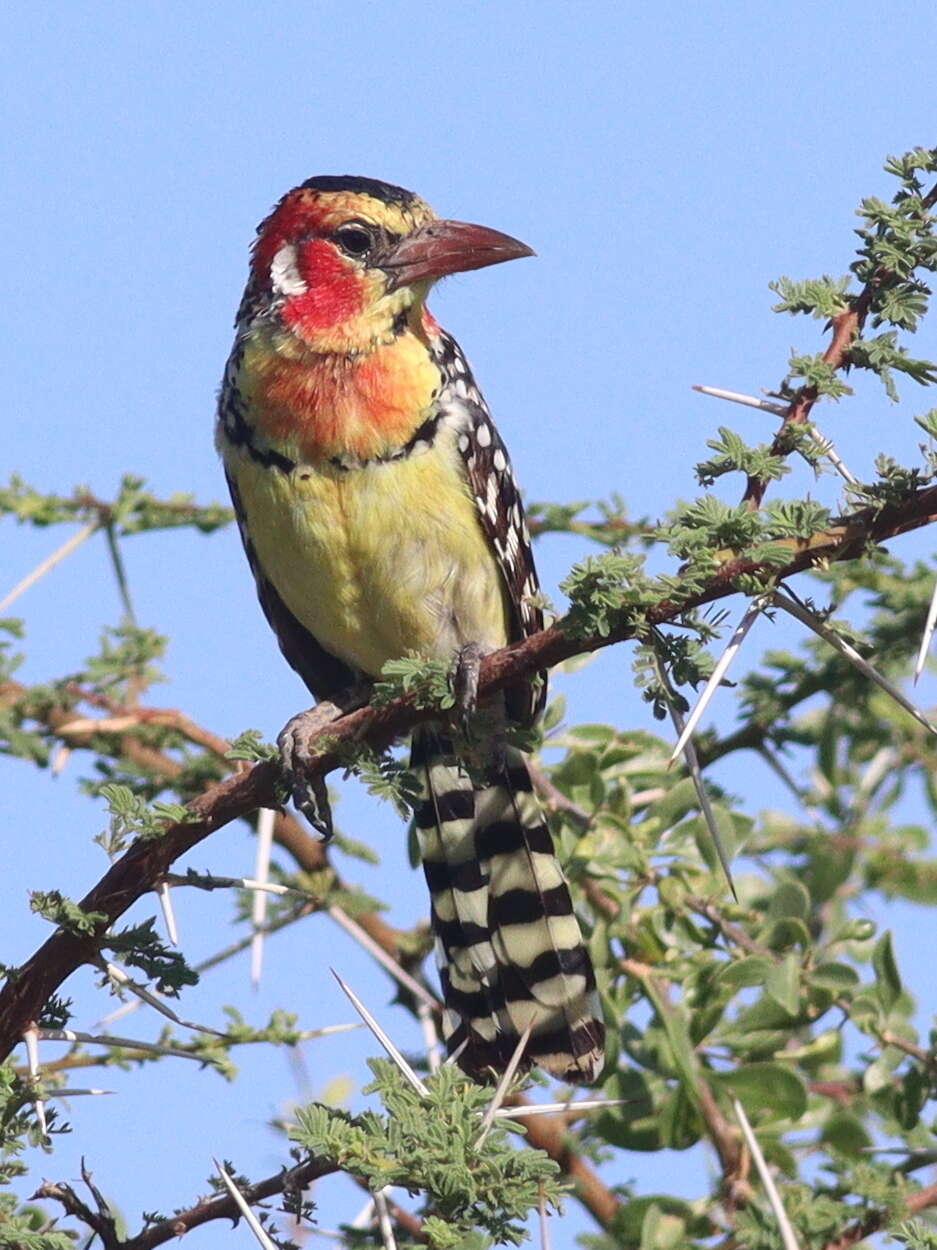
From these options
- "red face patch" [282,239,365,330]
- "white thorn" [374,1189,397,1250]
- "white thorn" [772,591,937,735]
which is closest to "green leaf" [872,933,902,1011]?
"white thorn" [772,591,937,735]

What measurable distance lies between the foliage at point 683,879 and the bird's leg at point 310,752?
9 cm

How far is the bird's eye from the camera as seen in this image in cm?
550

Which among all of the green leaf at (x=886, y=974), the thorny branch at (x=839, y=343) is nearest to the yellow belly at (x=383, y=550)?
the green leaf at (x=886, y=974)

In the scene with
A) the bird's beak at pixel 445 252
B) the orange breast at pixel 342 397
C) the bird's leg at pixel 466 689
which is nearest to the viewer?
the bird's leg at pixel 466 689

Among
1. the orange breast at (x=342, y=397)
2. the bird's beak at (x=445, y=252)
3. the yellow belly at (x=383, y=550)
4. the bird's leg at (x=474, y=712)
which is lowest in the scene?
the bird's leg at (x=474, y=712)

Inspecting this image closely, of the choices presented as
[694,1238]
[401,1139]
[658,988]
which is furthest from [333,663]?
[401,1139]

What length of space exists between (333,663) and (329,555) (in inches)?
35.8

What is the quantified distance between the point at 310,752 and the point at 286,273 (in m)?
2.55

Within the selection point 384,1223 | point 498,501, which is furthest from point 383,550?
point 384,1223

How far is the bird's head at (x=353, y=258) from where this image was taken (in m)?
5.27

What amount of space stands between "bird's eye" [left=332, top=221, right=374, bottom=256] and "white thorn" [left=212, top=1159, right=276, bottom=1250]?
334cm

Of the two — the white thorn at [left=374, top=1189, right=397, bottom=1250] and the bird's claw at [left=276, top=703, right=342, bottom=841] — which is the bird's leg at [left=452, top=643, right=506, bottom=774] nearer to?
the bird's claw at [left=276, top=703, right=342, bottom=841]

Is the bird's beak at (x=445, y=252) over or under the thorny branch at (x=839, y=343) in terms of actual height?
over

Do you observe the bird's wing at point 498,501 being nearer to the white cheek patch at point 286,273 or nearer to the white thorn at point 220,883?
the white cheek patch at point 286,273
